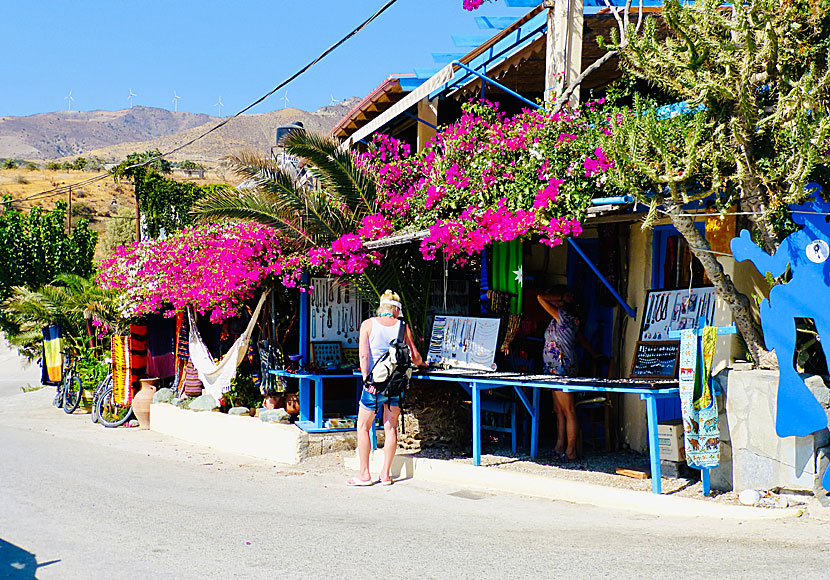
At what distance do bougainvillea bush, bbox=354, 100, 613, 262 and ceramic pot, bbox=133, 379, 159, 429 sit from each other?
6.43m

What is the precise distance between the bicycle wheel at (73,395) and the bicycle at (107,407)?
2206 mm

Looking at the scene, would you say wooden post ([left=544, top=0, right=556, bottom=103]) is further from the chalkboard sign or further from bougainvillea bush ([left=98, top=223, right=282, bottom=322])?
bougainvillea bush ([left=98, top=223, right=282, bottom=322])

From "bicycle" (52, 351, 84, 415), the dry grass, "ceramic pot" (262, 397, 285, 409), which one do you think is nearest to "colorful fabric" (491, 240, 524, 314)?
"ceramic pot" (262, 397, 285, 409)

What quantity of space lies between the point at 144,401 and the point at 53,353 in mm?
5646

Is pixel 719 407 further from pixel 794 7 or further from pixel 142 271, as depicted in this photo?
pixel 142 271

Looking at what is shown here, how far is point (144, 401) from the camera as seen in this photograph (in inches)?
571

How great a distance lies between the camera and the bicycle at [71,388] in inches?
696

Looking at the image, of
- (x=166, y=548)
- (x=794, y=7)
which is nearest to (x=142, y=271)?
(x=166, y=548)

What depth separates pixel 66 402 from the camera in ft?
58.3

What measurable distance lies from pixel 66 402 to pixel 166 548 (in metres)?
12.9

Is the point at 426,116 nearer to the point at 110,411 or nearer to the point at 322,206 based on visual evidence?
the point at 322,206

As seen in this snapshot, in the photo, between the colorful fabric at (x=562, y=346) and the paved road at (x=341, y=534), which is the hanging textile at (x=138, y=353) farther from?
the colorful fabric at (x=562, y=346)

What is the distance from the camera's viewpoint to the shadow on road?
18.0ft

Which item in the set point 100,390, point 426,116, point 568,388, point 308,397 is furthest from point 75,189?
point 568,388
